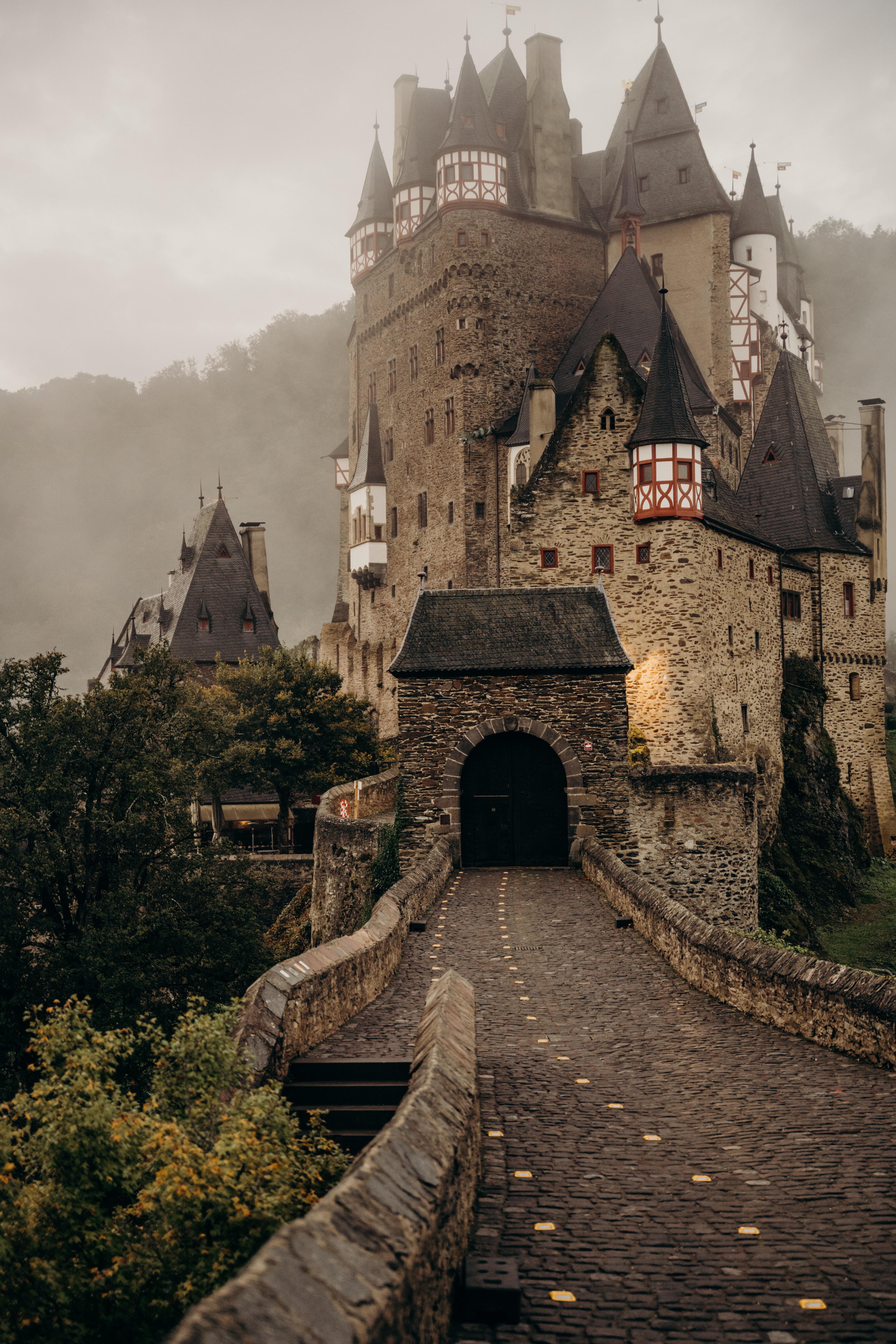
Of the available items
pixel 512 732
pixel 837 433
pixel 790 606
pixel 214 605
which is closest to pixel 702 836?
pixel 512 732

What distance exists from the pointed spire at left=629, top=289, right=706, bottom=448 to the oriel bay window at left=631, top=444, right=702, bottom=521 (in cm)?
22

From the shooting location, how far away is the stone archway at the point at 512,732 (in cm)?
2062

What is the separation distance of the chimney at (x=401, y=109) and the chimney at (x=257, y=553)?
18.5 m

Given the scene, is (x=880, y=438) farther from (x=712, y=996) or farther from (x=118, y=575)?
(x=118, y=575)

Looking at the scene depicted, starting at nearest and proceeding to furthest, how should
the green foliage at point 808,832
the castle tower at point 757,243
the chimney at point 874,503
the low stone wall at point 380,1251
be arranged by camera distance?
the low stone wall at point 380,1251, the green foliage at point 808,832, the chimney at point 874,503, the castle tower at point 757,243

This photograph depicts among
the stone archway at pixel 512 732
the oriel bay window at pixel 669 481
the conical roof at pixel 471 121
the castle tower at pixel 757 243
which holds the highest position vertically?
the conical roof at pixel 471 121

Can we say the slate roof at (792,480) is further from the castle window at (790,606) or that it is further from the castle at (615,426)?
the castle window at (790,606)

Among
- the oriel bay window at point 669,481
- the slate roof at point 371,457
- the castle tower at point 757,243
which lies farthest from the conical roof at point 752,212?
the oriel bay window at point 669,481

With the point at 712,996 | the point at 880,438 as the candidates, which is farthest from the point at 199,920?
the point at 880,438

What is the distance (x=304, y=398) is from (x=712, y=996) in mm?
106857

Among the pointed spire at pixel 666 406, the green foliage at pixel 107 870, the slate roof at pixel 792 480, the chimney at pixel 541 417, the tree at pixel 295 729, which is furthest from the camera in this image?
the slate roof at pixel 792 480

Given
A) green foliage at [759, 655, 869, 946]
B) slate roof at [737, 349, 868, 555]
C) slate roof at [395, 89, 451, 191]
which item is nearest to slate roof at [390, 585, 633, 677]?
green foliage at [759, 655, 869, 946]

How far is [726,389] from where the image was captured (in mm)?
45062

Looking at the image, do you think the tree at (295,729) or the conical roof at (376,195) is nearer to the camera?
the tree at (295,729)
